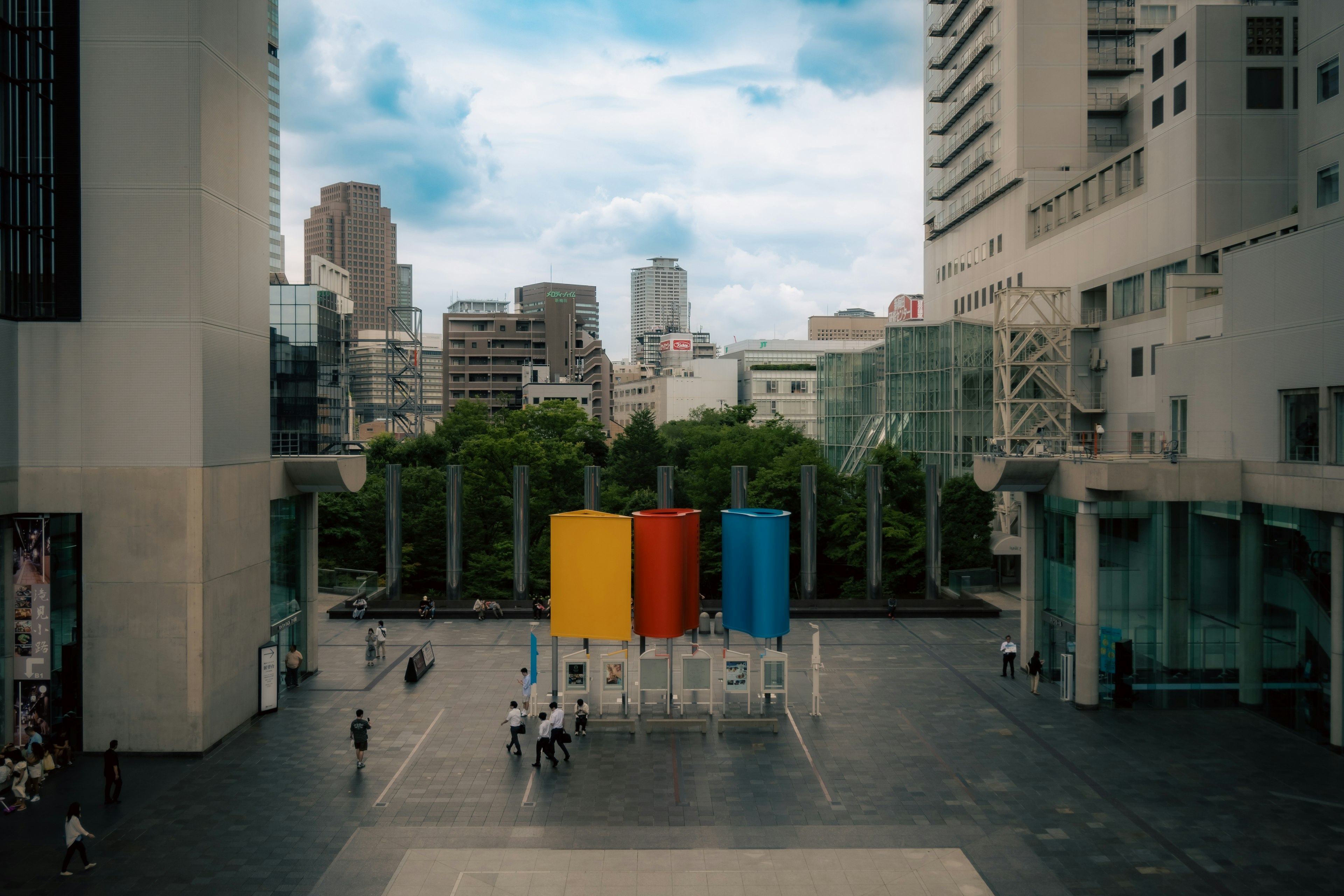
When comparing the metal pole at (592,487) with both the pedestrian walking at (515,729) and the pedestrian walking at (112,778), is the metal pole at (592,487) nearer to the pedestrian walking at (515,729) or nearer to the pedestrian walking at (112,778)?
the pedestrian walking at (515,729)

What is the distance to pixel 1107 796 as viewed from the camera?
731 inches

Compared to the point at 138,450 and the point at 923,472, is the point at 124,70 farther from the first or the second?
the point at 923,472

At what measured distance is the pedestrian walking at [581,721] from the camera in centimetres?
2297

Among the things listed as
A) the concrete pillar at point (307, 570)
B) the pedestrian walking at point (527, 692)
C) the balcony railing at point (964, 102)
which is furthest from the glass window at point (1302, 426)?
the balcony railing at point (964, 102)

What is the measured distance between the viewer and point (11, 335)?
20.5 m

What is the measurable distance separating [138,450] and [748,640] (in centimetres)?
2187

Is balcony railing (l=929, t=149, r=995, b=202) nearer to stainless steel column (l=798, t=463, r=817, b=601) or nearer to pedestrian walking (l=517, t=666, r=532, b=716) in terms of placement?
stainless steel column (l=798, t=463, r=817, b=601)

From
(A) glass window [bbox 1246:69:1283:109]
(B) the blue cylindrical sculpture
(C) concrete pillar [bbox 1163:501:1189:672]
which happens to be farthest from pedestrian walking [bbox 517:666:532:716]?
(A) glass window [bbox 1246:69:1283:109]

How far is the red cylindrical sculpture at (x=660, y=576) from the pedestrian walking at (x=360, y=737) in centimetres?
748

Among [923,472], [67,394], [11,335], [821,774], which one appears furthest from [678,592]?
[923,472]

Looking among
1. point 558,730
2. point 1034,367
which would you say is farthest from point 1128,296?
point 558,730

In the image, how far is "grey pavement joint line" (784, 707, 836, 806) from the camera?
18.9m

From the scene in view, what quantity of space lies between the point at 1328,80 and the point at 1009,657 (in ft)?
76.9

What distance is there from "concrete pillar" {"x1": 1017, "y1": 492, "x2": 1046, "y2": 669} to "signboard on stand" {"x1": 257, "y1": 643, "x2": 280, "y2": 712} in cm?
2196
